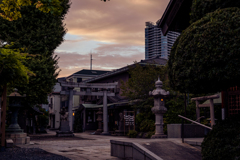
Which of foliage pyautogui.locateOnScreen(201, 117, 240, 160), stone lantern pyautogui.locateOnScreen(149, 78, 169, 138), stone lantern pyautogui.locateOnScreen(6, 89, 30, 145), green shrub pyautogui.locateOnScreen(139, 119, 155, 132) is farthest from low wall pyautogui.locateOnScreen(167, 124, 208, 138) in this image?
stone lantern pyautogui.locateOnScreen(6, 89, 30, 145)

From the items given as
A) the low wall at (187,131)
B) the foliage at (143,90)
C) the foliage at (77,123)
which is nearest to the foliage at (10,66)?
the low wall at (187,131)

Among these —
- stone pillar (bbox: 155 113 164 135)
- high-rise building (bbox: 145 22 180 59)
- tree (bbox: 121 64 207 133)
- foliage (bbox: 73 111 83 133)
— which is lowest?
foliage (bbox: 73 111 83 133)

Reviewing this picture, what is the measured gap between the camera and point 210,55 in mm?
5090

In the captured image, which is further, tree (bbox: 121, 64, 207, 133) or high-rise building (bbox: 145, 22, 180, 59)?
high-rise building (bbox: 145, 22, 180, 59)

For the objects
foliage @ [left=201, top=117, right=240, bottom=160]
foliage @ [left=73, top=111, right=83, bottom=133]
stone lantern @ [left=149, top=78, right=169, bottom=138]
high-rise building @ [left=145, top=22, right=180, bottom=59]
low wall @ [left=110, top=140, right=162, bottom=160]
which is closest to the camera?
foliage @ [left=201, top=117, right=240, bottom=160]

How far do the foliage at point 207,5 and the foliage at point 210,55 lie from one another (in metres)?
0.49

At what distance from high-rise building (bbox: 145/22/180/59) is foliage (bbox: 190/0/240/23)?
102 meters

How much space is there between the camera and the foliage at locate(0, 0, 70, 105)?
20.7 meters

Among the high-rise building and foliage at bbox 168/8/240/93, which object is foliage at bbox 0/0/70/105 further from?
the high-rise building

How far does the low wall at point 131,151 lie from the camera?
7190 millimetres

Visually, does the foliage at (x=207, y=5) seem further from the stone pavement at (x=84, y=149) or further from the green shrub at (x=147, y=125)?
the green shrub at (x=147, y=125)

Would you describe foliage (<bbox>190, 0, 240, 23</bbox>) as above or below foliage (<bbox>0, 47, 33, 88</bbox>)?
above

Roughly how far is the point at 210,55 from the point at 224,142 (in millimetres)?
1726

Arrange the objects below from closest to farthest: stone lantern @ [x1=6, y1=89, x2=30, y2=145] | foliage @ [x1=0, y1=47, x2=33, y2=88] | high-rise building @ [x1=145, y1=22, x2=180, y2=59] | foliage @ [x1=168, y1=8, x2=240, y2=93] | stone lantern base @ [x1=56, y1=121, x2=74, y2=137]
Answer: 1. foliage @ [x1=168, y1=8, x2=240, y2=93]
2. foliage @ [x1=0, y1=47, x2=33, y2=88]
3. stone lantern @ [x1=6, y1=89, x2=30, y2=145]
4. stone lantern base @ [x1=56, y1=121, x2=74, y2=137]
5. high-rise building @ [x1=145, y1=22, x2=180, y2=59]
